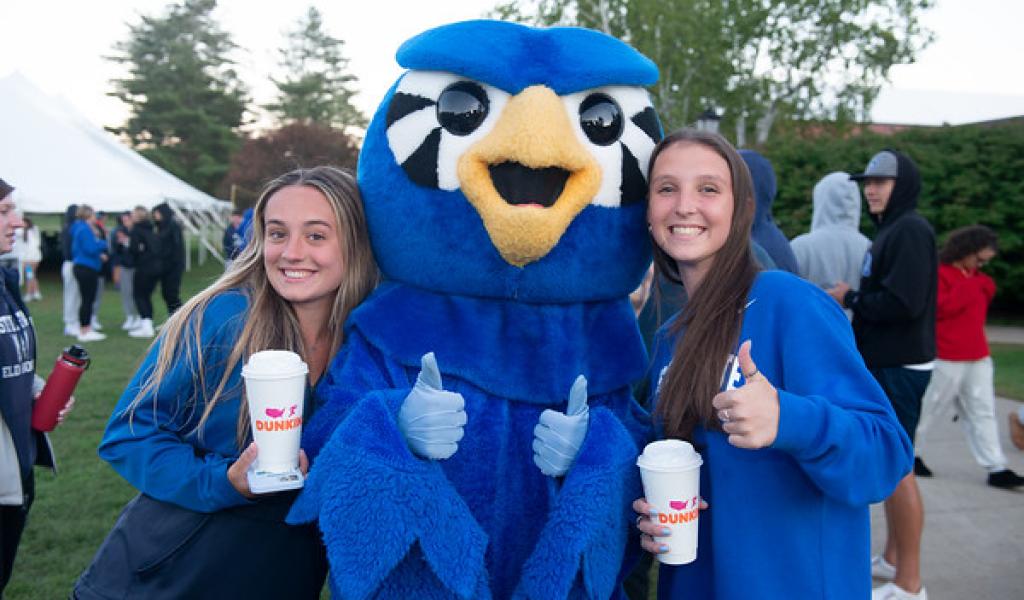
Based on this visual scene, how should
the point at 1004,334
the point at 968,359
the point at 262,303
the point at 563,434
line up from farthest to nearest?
the point at 1004,334 < the point at 968,359 < the point at 262,303 < the point at 563,434

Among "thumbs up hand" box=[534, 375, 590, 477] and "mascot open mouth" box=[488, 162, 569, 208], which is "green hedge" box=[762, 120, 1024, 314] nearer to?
"mascot open mouth" box=[488, 162, 569, 208]

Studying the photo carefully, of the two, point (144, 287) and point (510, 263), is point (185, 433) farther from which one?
point (144, 287)

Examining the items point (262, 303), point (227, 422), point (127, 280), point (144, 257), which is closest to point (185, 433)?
point (227, 422)

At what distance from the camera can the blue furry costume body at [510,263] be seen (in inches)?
75.2

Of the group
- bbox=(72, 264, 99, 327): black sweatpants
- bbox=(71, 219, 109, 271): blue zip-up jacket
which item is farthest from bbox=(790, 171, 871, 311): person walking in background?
bbox=(72, 264, 99, 327): black sweatpants

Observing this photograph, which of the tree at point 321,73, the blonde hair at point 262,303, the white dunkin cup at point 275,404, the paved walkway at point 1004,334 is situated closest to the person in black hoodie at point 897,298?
the blonde hair at point 262,303

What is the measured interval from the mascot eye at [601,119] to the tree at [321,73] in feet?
178

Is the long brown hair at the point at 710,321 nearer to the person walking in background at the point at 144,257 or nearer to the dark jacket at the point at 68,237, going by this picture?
the person walking in background at the point at 144,257

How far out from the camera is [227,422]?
80.0 inches

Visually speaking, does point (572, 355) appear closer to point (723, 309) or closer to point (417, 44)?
point (723, 309)

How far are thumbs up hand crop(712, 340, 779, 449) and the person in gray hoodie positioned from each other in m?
3.25

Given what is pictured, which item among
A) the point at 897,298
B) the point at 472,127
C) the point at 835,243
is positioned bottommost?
the point at 897,298

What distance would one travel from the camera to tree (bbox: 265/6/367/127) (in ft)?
176

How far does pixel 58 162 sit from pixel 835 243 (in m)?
18.1
